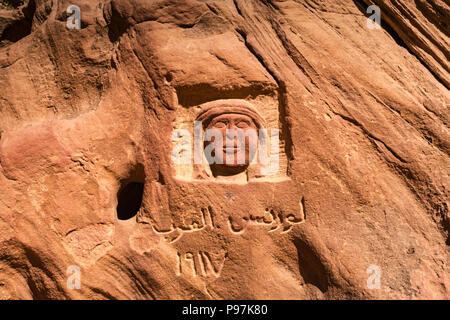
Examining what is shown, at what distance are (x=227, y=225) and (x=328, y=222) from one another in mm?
860

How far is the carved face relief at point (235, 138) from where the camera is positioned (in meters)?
2.97

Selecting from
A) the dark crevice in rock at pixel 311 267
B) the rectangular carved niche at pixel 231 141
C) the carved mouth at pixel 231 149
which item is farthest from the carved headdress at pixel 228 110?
the dark crevice in rock at pixel 311 267

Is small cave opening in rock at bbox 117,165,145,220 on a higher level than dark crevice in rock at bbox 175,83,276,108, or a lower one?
lower

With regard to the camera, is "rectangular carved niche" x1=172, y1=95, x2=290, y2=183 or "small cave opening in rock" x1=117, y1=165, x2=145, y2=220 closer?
"rectangular carved niche" x1=172, y1=95, x2=290, y2=183

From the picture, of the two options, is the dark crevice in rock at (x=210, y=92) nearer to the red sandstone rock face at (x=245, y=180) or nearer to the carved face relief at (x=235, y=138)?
the red sandstone rock face at (x=245, y=180)

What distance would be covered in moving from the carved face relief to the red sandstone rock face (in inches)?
6.6

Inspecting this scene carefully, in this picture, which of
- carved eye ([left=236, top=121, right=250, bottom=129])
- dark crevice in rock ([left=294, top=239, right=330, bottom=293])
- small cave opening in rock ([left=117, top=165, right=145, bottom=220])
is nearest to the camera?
dark crevice in rock ([left=294, top=239, right=330, bottom=293])

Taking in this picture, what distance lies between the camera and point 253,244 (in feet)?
9.67

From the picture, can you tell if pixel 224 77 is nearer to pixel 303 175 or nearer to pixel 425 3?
pixel 303 175

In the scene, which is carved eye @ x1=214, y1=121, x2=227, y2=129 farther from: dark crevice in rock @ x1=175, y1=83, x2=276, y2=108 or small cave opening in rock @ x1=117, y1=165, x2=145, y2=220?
small cave opening in rock @ x1=117, y1=165, x2=145, y2=220

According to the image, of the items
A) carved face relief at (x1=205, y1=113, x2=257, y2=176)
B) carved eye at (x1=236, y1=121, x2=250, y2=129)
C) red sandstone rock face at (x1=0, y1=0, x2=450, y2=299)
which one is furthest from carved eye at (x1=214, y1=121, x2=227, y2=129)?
red sandstone rock face at (x1=0, y1=0, x2=450, y2=299)

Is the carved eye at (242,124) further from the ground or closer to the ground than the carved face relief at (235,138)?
further from the ground

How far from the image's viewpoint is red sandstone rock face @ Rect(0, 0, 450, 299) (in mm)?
2887

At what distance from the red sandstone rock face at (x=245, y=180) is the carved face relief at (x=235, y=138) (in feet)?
0.55
